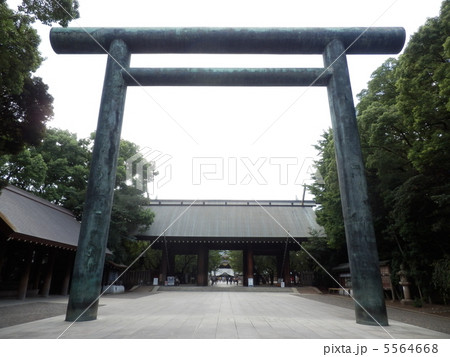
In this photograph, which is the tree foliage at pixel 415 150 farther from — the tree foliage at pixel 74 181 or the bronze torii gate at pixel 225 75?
the tree foliage at pixel 74 181

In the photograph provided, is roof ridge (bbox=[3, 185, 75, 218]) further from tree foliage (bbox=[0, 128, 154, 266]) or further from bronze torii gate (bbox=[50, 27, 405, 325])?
bronze torii gate (bbox=[50, 27, 405, 325])

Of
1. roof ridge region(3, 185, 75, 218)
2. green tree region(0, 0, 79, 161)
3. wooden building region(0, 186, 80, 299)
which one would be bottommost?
wooden building region(0, 186, 80, 299)

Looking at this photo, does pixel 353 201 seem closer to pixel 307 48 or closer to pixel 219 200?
pixel 307 48

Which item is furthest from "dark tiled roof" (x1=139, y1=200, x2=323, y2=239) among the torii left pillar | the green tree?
the torii left pillar

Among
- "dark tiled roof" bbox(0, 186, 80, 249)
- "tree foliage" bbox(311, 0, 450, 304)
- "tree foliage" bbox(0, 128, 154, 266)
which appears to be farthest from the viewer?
"tree foliage" bbox(0, 128, 154, 266)

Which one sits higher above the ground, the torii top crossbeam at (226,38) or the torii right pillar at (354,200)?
the torii top crossbeam at (226,38)

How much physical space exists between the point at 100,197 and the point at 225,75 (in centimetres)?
363

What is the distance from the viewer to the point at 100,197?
199 inches

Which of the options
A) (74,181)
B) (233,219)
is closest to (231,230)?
(233,219)

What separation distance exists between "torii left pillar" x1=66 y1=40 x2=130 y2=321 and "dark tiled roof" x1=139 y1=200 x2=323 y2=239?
51.8 feet

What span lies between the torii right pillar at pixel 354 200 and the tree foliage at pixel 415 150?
3283mm

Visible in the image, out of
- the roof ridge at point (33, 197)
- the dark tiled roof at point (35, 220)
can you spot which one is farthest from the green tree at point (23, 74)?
the roof ridge at point (33, 197)

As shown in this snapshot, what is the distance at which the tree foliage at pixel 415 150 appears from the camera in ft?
25.4

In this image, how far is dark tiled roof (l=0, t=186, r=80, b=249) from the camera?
33.7 ft
